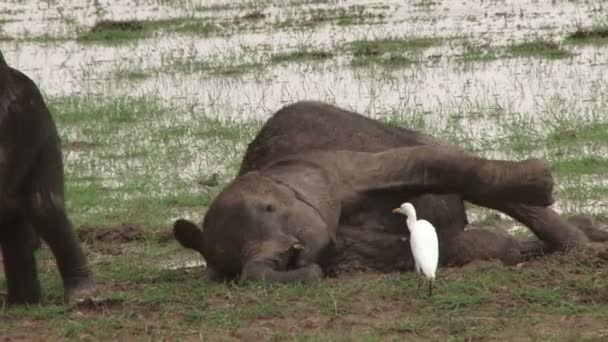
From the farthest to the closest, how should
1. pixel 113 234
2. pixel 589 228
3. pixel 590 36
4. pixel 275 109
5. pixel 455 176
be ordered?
pixel 590 36 < pixel 275 109 < pixel 113 234 < pixel 589 228 < pixel 455 176

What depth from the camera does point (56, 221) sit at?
7988 mm

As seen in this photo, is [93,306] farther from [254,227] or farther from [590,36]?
[590,36]

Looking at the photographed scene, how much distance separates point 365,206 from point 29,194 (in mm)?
1868

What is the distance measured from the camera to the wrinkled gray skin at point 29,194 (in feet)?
25.5

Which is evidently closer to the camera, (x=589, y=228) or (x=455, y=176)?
(x=455, y=176)

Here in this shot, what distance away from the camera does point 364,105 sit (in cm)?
1492

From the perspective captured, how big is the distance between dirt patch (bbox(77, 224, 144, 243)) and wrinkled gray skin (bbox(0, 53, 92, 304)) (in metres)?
1.93

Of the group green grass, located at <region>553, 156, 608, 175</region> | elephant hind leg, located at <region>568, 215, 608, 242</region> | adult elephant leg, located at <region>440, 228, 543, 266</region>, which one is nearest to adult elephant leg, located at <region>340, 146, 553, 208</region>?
adult elephant leg, located at <region>440, 228, 543, 266</region>

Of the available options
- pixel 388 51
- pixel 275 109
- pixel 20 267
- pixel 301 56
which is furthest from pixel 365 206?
pixel 301 56

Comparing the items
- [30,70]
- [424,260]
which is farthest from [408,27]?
[424,260]

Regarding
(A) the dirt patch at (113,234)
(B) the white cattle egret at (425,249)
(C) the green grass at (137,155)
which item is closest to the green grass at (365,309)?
(B) the white cattle egret at (425,249)

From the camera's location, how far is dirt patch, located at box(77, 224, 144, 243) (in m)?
10.2

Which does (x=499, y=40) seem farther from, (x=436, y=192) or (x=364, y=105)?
(x=436, y=192)

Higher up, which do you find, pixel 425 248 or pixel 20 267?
pixel 425 248
